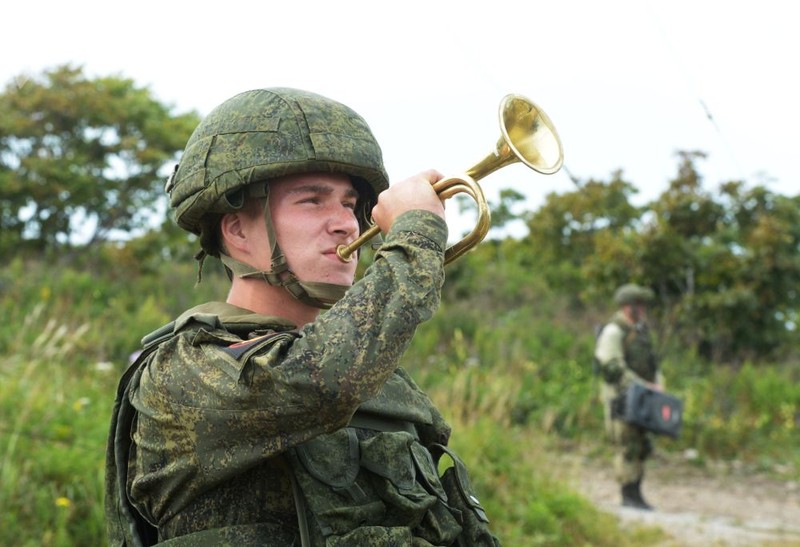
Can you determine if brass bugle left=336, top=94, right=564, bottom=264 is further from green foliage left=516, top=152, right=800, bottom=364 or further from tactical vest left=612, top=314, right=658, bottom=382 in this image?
green foliage left=516, top=152, right=800, bottom=364

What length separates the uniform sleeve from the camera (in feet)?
6.56

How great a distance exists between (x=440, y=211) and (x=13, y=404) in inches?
203

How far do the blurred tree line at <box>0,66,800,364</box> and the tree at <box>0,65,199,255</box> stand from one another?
0.02 metres

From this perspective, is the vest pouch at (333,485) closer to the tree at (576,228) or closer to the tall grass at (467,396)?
the tall grass at (467,396)

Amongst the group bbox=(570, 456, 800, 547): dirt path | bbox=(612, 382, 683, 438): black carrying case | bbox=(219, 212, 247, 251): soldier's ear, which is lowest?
bbox=(570, 456, 800, 547): dirt path

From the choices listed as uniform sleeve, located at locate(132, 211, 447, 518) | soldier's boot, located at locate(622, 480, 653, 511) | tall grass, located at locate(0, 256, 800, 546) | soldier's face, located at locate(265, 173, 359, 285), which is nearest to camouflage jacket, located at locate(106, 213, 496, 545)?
uniform sleeve, located at locate(132, 211, 447, 518)

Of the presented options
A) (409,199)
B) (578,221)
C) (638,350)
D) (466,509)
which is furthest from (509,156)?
(578,221)

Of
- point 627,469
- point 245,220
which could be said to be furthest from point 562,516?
point 245,220

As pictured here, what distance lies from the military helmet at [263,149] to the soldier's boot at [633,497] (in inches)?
303

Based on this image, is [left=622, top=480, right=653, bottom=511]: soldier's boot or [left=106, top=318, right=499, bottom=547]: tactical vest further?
[left=622, top=480, right=653, bottom=511]: soldier's boot

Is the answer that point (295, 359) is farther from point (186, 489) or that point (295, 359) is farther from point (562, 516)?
point (562, 516)

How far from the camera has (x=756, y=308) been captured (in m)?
14.4

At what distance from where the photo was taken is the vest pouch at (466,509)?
8.39ft

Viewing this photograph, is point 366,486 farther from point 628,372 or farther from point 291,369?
point 628,372
